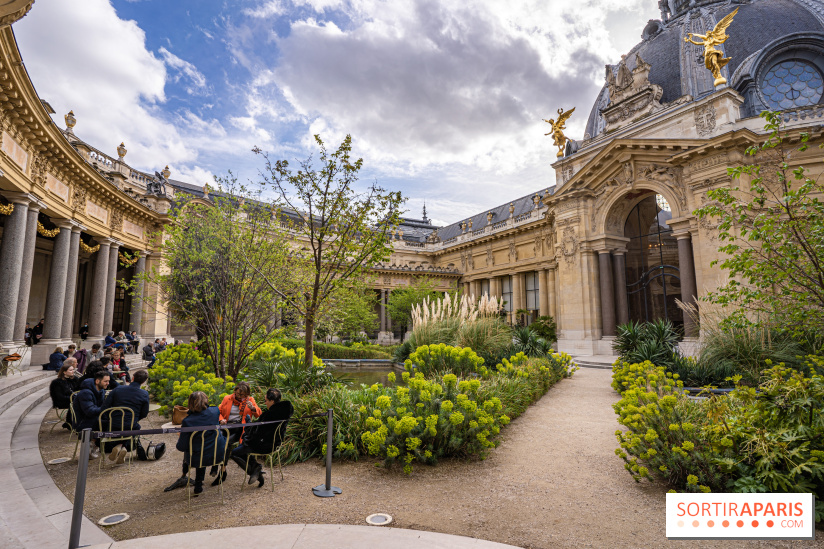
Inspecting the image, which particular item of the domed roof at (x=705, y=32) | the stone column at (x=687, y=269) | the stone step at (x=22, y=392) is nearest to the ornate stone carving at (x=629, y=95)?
the domed roof at (x=705, y=32)

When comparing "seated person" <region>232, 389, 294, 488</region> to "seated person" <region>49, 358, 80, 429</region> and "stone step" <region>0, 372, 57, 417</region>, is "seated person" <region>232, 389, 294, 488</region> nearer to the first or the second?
"seated person" <region>49, 358, 80, 429</region>

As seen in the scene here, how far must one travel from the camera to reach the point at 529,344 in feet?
49.3

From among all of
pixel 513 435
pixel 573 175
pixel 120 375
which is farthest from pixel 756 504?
pixel 573 175

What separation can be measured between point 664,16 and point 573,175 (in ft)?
45.4

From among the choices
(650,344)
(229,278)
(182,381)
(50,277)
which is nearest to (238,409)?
(182,381)

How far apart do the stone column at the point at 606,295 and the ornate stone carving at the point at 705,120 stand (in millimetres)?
6904

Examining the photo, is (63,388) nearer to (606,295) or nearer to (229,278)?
(229,278)

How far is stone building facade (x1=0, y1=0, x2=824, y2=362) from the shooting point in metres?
14.4

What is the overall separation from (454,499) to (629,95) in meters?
24.5

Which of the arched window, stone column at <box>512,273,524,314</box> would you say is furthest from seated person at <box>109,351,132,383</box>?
stone column at <box>512,273,524,314</box>

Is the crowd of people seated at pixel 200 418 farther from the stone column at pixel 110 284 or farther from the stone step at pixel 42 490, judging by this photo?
the stone column at pixel 110 284

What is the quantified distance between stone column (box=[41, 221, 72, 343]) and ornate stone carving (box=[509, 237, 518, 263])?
2852 centimetres

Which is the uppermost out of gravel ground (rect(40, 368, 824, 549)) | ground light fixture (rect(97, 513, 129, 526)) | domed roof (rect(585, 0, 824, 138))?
domed roof (rect(585, 0, 824, 138))

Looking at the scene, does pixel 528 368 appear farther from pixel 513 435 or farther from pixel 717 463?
pixel 717 463
